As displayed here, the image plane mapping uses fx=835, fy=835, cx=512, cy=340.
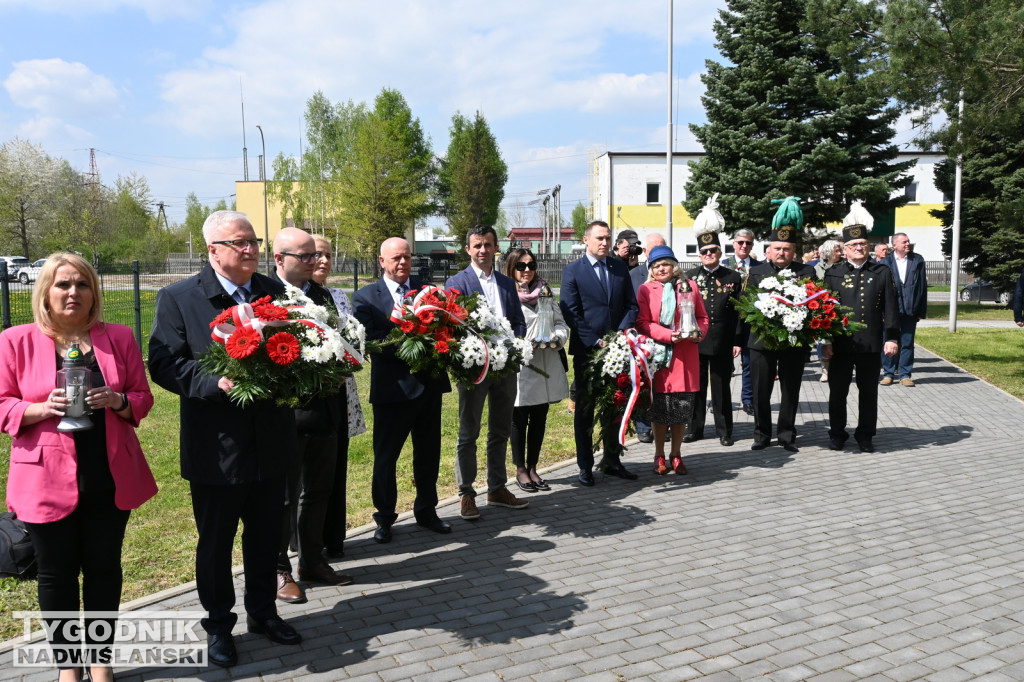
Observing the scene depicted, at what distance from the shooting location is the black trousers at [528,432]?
24.7ft

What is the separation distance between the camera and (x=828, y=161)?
24281 millimetres

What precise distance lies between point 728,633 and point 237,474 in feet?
9.03

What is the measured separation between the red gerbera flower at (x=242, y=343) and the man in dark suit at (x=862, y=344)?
22.6 feet

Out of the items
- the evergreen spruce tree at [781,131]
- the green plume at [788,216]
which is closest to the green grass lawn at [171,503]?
the green plume at [788,216]

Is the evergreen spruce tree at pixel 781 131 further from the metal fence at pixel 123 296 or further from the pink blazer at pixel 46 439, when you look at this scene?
the pink blazer at pixel 46 439

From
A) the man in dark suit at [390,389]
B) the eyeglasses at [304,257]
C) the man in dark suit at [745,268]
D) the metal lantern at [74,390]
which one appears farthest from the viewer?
the man in dark suit at [745,268]

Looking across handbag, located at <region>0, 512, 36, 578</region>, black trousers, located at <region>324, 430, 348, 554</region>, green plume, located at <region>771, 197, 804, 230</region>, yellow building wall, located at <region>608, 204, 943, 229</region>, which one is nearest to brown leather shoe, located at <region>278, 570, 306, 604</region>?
black trousers, located at <region>324, 430, 348, 554</region>

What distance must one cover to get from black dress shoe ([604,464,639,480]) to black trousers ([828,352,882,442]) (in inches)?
104

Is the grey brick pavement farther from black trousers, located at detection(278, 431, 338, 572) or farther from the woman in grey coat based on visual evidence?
the woman in grey coat

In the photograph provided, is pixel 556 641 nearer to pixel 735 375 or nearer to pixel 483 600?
pixel 483 600

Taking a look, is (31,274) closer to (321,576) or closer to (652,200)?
(321,576)

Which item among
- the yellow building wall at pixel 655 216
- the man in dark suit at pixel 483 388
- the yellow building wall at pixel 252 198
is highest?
the yellow building wall at pixel 252 198

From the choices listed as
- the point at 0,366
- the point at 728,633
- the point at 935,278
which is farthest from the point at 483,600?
the point at 935,278

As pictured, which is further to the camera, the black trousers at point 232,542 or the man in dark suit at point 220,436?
Result: the black trousers at point 232,542
